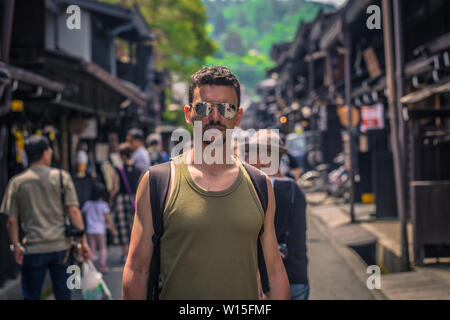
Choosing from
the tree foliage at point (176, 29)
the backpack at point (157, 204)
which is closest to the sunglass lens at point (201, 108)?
the backpack at point (157, 204)

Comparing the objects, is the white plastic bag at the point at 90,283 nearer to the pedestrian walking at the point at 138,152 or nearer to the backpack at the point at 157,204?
the pedestrian walking at the point at 138,152

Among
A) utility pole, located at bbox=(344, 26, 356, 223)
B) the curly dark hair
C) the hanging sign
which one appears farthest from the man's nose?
the hanging sign

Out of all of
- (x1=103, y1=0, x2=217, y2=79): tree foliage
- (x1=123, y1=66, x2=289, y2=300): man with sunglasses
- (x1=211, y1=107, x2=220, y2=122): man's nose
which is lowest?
(x1=123, y1=66, x2=289, y2=300): man with sunglasses

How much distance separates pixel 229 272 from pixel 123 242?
6882mm

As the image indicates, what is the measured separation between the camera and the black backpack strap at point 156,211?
2285 millimetres

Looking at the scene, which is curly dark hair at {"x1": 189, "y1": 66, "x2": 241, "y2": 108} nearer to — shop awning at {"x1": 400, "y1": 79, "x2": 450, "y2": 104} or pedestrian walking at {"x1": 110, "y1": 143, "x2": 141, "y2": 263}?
shop awning at {"x1": 400, "y1": 79, "x2": 450, "y2": 104}

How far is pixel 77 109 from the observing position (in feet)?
44.1

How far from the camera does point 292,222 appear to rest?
4180 millimetres

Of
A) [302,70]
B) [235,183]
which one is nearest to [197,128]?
[235,183]

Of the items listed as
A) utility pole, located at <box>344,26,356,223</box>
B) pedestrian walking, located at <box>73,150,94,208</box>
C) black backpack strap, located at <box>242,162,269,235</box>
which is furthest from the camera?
pedestrian walking, located at <box>73,150,94,208</box>

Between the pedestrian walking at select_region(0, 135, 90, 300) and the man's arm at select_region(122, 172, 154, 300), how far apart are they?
2899mm

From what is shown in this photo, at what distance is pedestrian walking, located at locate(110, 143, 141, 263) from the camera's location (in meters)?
8.74

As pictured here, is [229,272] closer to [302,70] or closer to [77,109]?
[77,109]

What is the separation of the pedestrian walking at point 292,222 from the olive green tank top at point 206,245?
1.80 m
